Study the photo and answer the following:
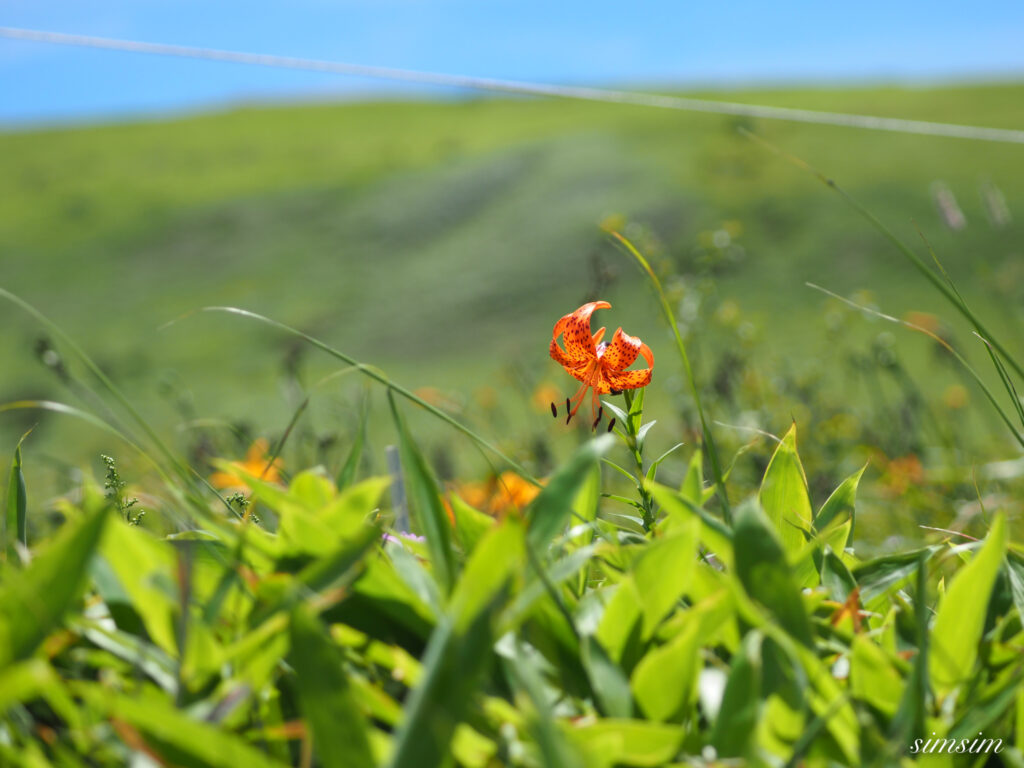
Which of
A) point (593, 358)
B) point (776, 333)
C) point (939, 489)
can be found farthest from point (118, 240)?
point (593, 358)

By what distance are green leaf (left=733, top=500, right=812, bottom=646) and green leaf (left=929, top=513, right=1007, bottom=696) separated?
88 mm

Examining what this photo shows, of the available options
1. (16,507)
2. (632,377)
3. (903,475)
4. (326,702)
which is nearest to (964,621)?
(326,702)

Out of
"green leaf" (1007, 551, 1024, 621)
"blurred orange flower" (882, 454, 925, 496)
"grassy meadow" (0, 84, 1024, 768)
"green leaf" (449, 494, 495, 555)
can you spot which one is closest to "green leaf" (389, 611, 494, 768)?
"grassy meadow" (0, 84, 1024, 768)

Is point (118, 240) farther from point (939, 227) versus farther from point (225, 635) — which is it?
point (225, 635)

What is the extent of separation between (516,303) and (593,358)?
801 centimetres

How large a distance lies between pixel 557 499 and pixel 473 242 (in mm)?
10726

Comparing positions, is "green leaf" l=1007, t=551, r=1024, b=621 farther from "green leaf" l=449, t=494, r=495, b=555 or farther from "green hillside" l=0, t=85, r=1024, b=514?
"green hillside" l=0, t=85, r=1024, b=514

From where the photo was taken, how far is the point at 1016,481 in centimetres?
304

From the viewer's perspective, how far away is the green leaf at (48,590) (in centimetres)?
49

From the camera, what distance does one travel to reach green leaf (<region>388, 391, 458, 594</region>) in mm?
599

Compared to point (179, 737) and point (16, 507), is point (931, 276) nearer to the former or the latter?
point (179, 737)

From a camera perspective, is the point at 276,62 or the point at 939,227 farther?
the point at 939,227

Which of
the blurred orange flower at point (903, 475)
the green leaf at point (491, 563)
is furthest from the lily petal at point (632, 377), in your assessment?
the blurred orange flower at point (903, 475)

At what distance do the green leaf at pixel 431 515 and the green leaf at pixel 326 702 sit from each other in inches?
5.2
